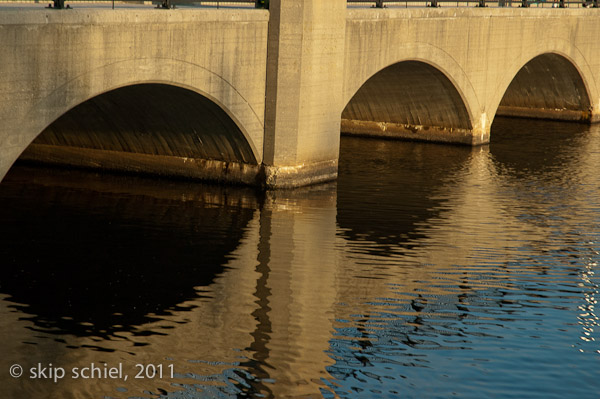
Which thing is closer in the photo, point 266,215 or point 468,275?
point 468,275

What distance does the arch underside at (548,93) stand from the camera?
4256cm

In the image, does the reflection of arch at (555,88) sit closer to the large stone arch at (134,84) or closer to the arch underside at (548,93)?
the arch underside at (548,93)

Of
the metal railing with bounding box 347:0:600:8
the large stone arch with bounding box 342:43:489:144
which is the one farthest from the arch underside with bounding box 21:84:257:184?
the large stone arch with bounding box 342:43:489:144

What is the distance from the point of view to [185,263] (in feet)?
64.5

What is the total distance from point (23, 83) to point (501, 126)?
27.4 metres

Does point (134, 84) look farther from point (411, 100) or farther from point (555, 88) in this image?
point (555, 88)

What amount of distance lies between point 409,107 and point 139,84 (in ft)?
46.9

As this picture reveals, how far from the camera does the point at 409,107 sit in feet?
117

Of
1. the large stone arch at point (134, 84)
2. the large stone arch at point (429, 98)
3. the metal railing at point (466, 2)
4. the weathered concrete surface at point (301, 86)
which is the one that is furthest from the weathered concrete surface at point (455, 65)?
the large stone arch at point (134, 84)

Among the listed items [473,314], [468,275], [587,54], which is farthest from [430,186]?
[587,54]

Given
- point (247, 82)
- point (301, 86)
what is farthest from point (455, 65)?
point (247, 82)

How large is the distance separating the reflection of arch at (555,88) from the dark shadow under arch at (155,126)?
18.1 m

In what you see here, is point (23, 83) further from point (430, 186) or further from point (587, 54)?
point (587, 54)

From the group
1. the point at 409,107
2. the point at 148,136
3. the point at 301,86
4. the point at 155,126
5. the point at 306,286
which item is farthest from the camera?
the point at 409,107
